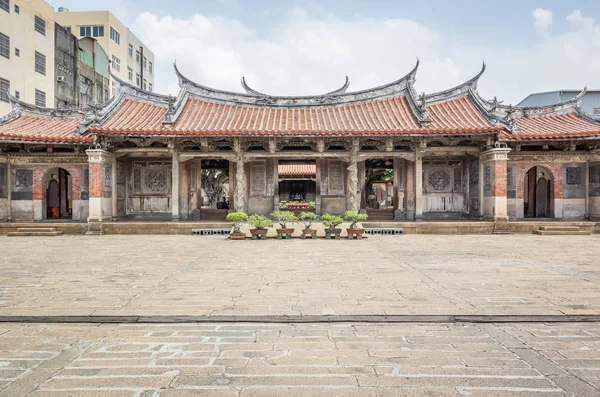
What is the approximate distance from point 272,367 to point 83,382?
4.50 feet

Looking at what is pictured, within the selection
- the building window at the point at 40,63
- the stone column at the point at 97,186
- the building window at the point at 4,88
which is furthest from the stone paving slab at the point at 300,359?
the building window at the point at 40,63

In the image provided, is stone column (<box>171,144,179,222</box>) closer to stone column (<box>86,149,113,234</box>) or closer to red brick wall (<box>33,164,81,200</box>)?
stone column (<box>86,149,113,234</box>)

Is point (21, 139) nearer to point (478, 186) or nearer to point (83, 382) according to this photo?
point (83, 382)

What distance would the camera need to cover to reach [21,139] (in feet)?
46.3

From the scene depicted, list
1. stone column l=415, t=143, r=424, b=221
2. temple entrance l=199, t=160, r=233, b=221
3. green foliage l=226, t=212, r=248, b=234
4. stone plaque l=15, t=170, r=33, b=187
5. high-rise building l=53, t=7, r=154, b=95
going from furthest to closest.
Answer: high-rise building l=53, t=7, r=154, b=95
temple entrance l=199, t=160, r=233, b=221
stone plaque l=15, t=170, r=33, b=187
stone column l=415, t=143, r=424, b=221
green foliage l=226, t=212, r=248, b=234

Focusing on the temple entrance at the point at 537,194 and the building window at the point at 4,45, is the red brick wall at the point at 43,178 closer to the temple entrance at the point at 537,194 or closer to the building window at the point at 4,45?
the building window at the point at 4,45

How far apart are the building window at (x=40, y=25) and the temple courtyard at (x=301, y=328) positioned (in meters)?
25.4

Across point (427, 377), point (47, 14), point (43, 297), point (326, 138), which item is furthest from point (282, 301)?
point (47, 14)

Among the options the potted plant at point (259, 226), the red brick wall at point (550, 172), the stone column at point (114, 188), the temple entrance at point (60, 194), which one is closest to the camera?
the potted plant at point (259, 226)

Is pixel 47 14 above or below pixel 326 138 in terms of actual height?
above

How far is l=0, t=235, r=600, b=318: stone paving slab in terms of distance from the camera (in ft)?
15.3

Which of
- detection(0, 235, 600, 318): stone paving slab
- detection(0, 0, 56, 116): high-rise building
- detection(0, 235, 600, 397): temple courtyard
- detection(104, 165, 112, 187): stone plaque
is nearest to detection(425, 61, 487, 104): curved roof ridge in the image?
detection(0, 235, 600, 318): stone paving slab

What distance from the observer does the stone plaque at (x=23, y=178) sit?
15.8m

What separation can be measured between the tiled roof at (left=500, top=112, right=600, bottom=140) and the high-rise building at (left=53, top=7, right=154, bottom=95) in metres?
33.9
